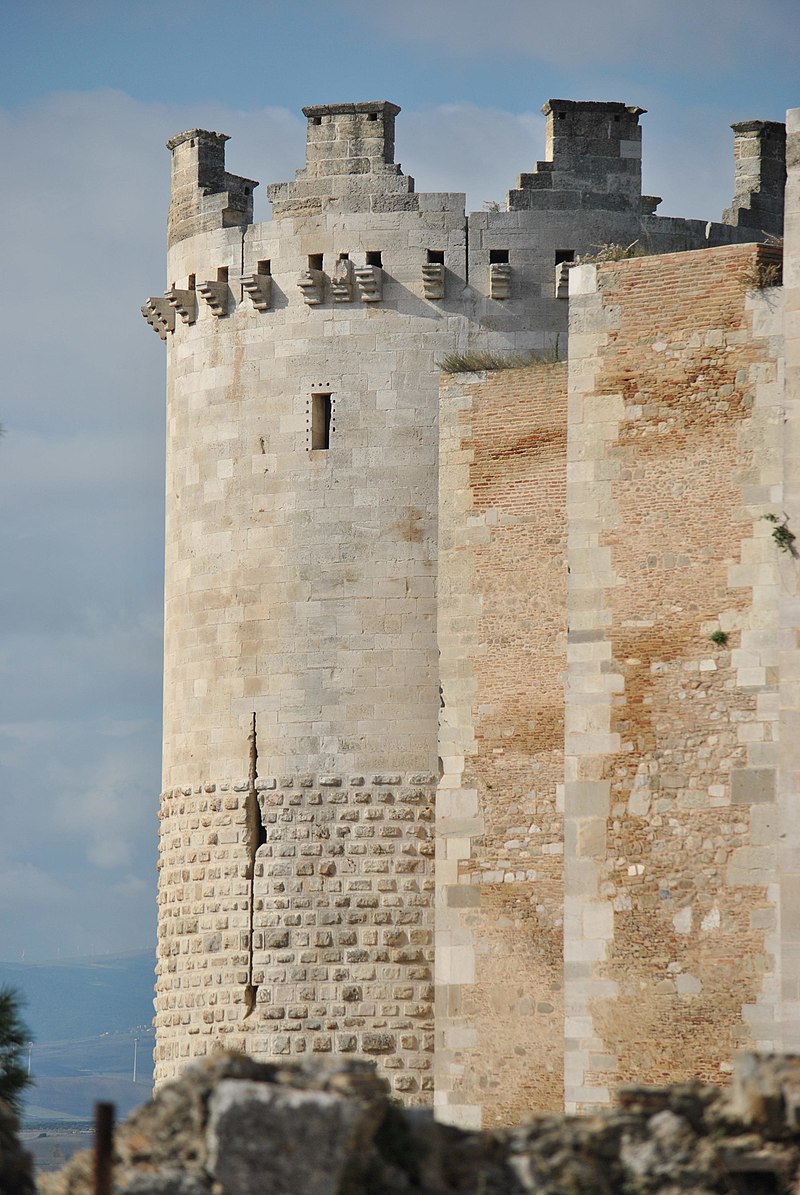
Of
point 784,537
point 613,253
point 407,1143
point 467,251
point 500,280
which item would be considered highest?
point 467,251

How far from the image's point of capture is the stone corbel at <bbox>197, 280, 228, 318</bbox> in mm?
27047

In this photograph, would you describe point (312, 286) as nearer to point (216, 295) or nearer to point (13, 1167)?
point (216, 295)

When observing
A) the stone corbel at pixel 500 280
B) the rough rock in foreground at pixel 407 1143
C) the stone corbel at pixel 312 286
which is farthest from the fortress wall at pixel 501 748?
the rough rock in foreground at pixel 407 1143

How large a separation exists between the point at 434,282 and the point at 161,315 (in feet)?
12.0

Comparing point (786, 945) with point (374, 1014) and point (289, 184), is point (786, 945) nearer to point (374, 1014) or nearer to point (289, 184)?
point (374, 1014)

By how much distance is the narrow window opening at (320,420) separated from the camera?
2616cm

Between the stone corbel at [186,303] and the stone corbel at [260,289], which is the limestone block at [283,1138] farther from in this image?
the stone corbel at [186,303]

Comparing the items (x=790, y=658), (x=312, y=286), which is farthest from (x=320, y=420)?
(x=790, y=658)

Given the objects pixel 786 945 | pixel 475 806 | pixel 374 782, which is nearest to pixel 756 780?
pixel 786 945

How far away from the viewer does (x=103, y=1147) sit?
43.1 feet

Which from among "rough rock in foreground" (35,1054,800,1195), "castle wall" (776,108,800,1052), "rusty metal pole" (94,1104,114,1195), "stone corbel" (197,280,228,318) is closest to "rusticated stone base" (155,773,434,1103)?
"stone corbel" (197,280,228,318)

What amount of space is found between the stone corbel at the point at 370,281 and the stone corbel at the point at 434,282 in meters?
0.48

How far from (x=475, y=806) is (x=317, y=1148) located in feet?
33.6

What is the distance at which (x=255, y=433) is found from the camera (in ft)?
86.8
